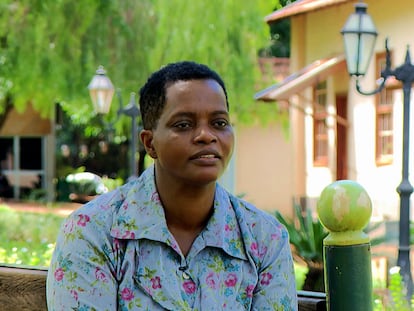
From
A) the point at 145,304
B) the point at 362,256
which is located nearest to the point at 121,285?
the point at 145,304

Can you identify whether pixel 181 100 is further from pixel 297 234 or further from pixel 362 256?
pixel 297 234

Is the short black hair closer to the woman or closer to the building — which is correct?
the woman

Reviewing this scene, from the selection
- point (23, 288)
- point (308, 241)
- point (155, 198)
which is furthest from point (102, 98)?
point (155, 198)

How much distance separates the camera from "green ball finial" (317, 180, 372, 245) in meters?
1.83

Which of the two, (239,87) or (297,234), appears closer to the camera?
(297,234)

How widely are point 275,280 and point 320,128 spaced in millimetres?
16277

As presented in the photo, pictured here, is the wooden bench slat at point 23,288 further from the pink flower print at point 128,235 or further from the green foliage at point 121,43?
the green foliage at point 121,43

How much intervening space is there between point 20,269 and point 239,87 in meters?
16.4

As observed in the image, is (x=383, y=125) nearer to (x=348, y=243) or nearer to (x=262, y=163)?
(x=262, y=163)

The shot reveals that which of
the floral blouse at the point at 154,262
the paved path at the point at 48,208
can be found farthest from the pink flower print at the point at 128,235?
the paved path at the point at 48,208

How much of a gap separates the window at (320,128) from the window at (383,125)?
2.02 m

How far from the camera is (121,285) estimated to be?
6.81 feet

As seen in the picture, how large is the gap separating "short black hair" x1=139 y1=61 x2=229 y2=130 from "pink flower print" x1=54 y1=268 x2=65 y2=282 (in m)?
0.38

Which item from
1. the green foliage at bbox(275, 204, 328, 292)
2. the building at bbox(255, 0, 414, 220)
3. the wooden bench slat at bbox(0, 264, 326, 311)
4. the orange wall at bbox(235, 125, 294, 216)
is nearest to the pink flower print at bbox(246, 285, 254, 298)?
the wooden bench slat at bbox(0, 264, 326, 311)
